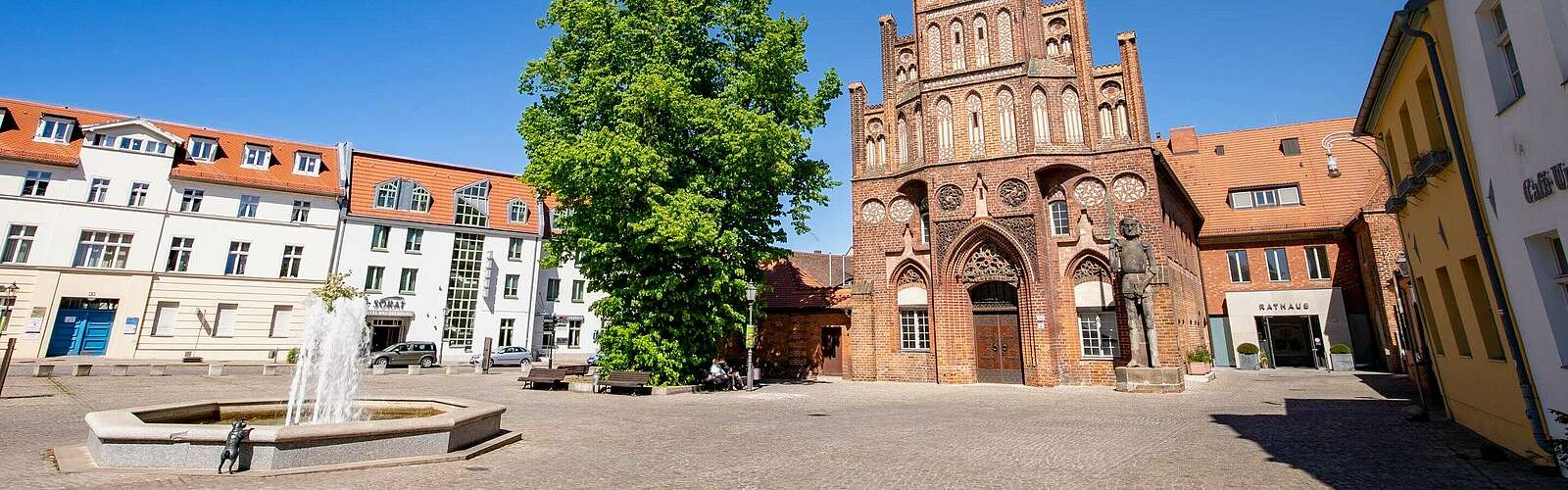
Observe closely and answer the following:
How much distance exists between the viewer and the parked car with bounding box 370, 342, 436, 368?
3086 centimetres

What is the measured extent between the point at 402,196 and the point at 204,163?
883 cm

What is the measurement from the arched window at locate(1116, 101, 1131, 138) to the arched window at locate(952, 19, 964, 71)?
575 cm

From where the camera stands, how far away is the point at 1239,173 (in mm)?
33812

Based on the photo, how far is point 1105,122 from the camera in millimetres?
22719

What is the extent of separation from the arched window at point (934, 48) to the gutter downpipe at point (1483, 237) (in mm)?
17453

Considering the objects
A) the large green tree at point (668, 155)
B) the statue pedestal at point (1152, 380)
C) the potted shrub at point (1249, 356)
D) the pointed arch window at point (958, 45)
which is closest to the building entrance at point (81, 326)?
the large green tree at point (668, 155)

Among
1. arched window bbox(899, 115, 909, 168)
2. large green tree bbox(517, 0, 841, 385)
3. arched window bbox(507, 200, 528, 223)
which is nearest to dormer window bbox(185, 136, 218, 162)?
arched window bbox(507, 200, 528, 223)

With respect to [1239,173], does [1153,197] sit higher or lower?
lower

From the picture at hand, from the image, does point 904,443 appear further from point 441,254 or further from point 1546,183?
point 441,254

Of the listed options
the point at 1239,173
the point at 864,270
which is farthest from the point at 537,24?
the point at 1239,173

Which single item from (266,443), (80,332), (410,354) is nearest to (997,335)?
(266,443)

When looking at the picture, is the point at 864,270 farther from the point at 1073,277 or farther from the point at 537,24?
the point at 537,24

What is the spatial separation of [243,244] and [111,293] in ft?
16.8

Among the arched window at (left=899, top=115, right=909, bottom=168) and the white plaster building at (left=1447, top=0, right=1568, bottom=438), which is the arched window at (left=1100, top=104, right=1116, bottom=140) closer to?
the arched window at (left=899, top=115, right=909, bottom=168)
